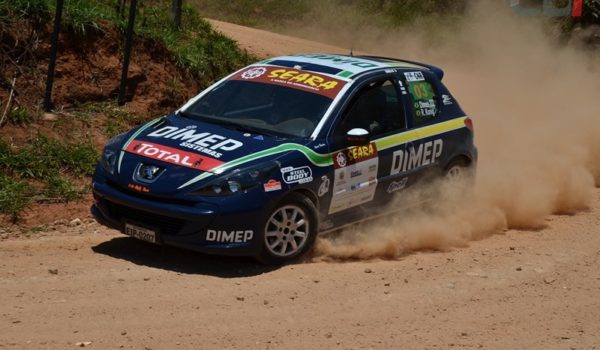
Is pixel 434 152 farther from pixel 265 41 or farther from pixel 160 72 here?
pixel 265 41

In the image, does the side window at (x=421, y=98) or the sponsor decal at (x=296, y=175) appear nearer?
the sponsor decal at (x=296, y=175)

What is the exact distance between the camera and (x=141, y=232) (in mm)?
8039

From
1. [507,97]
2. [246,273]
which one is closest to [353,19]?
[507,97]

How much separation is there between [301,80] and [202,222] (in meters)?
2.09

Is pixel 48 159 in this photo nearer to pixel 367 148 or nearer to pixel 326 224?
pixel 326 224

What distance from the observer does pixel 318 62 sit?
9.70 metres

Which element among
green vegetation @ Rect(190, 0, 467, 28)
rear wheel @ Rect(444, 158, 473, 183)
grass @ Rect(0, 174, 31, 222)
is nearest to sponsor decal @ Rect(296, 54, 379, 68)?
rear wheel @ Rect(444, 158, 473, 183)

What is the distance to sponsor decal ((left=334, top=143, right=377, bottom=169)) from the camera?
342 inches

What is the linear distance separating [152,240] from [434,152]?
3.12 meters

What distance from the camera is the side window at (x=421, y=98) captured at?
9711 millimetres

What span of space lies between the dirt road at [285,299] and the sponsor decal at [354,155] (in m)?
0.87

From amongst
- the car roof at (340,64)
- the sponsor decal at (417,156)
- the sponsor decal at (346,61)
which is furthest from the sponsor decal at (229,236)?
the sponsor decal at (346,61)

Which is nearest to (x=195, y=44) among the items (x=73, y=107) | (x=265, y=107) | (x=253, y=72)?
(x=73, y=107)

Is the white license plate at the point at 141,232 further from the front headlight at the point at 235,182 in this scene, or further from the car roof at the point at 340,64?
the car roof at the point at 340,64
